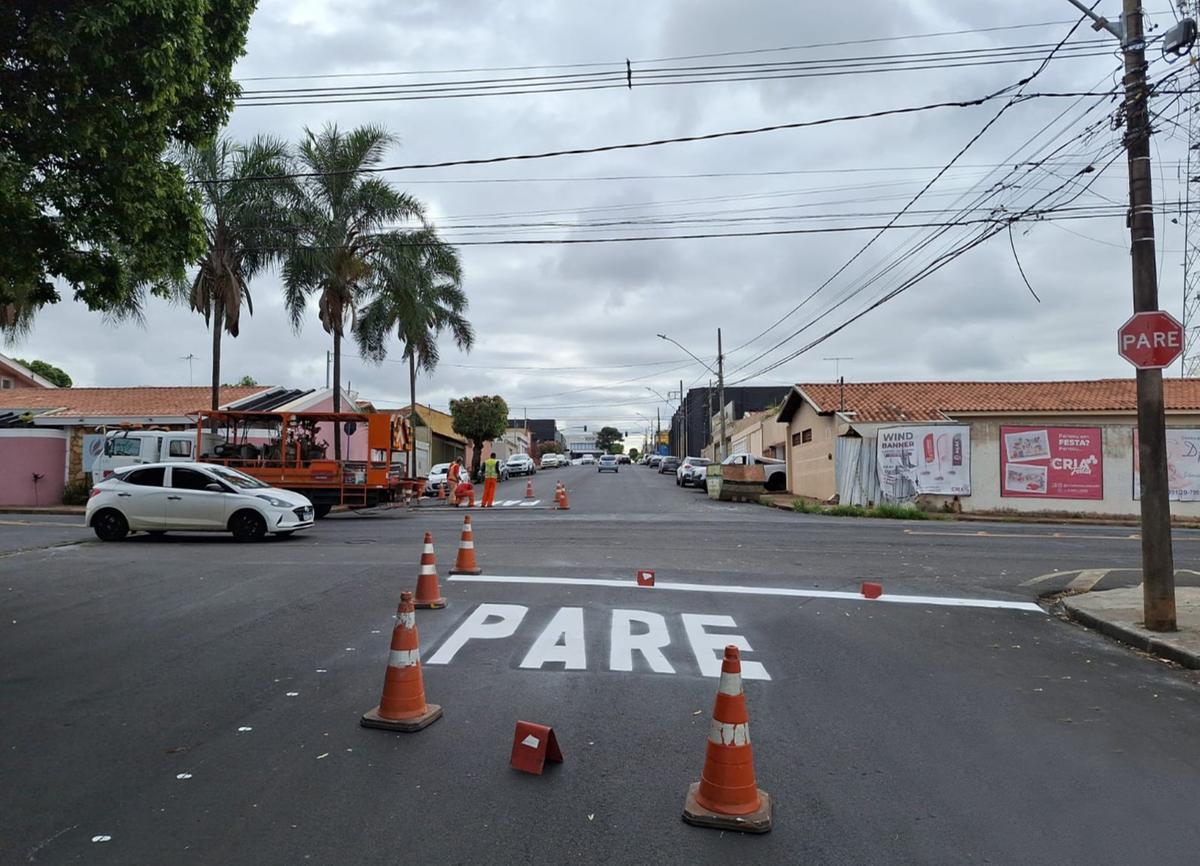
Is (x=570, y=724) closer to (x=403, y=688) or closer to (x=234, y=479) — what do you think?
(x=403, y=688)

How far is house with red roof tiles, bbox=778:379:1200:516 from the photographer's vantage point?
87.2 feet

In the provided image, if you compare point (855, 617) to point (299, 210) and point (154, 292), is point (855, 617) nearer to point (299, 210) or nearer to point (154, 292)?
point (154, 292)

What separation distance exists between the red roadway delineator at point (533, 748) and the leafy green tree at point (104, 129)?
5.57m

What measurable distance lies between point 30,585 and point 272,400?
951 inches

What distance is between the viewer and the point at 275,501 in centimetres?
1661

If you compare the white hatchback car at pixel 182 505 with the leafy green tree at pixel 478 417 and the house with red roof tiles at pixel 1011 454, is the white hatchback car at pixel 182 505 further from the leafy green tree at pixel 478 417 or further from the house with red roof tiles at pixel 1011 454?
the leafy green tree at pixel 478 417

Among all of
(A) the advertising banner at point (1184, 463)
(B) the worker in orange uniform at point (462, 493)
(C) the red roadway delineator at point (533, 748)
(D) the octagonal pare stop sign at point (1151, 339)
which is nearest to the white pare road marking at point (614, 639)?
(C) the red roadway delineator at point (533, 748)

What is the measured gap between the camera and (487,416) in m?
57.5

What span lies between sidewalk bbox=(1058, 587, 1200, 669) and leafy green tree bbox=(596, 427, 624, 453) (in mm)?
168777

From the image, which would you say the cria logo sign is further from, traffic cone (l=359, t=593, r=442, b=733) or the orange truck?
traffic cone (l=359, t=593, r=442, b=733)

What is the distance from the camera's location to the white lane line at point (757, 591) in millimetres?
10492

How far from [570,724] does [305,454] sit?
1857cm

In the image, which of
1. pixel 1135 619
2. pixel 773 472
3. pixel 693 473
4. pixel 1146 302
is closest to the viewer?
pixel 1146 302

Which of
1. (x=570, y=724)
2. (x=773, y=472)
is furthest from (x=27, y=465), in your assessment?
(x=570, y=724)
